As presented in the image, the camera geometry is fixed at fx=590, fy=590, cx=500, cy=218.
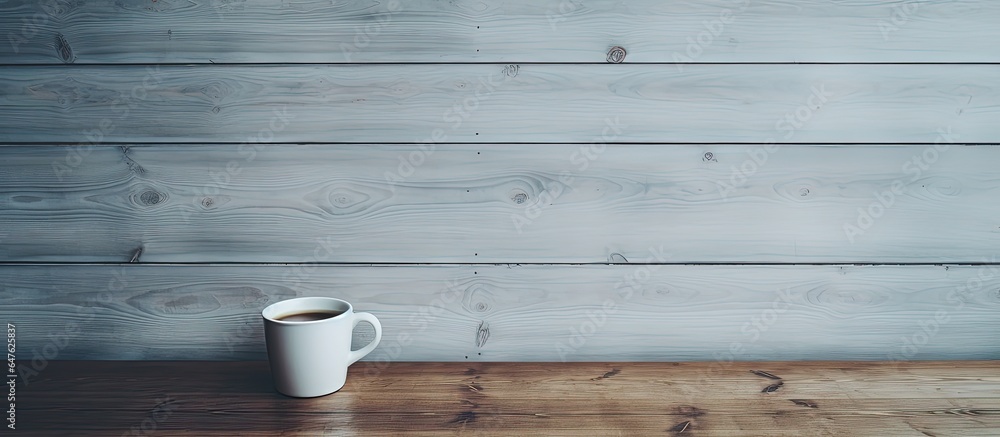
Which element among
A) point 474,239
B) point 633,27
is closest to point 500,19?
point 633,27

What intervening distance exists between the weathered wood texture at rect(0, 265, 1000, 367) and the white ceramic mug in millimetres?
107

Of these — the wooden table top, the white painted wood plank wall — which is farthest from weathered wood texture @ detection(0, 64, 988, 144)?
the wooden table top

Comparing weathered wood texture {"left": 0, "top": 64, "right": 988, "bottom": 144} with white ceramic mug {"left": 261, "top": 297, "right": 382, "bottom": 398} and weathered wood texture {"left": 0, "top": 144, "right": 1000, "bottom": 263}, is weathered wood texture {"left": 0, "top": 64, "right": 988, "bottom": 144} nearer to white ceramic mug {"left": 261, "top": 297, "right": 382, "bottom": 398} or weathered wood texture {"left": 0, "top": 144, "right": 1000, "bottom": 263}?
weathered wood texture {"left": 0, "top": 144, "right": 1000, "bottom": 263}

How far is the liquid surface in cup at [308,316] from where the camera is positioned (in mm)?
695

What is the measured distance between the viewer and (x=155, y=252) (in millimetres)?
789

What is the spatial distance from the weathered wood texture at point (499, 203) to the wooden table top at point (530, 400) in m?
0.14

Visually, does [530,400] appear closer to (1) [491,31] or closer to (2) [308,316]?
(2) [308,316]

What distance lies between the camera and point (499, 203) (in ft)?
2.57

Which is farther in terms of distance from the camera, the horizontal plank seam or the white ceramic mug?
the horizontal plank seam

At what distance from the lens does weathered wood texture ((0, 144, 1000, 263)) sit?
2.55 feet

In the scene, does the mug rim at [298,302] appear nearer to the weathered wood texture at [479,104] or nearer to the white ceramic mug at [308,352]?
the white ceramic mug at [308,352]

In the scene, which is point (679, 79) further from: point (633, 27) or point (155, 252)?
point (155, 252)

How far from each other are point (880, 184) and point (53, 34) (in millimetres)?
1098

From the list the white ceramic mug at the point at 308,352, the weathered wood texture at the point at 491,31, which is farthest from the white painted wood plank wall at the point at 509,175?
the white ceramic mug at the point at 308,352
